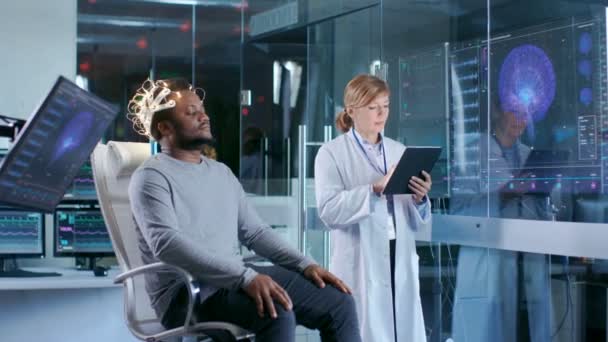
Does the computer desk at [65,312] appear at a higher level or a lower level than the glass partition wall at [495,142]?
lower

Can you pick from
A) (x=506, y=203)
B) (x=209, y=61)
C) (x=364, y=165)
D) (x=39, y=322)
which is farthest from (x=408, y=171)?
(x=209, y=61)

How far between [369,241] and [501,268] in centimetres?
61

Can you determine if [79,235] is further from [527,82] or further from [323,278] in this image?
[527,82]

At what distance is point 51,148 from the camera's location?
2154mm

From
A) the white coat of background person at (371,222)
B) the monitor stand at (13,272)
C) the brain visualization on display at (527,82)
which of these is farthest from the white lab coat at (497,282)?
the monitor stand at (13,272)

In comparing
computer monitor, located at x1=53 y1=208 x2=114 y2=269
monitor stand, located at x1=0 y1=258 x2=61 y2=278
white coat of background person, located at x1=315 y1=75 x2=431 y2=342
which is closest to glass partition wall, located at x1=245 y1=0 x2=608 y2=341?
white coat of background person, located at x1=315 y1=75 x2=431 y2=342

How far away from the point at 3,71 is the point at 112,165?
2704 millimetres

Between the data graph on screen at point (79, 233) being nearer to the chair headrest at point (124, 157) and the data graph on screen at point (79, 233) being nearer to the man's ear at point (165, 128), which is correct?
the chair headrest at point (124, 157)

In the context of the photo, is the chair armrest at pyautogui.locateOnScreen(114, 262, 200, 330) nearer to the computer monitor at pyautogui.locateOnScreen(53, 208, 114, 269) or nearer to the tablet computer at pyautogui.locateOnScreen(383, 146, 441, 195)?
the tablet computer at pyautogui.locateOnScreen(383, 146, 441, 195)

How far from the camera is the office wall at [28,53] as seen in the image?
18.3 feet

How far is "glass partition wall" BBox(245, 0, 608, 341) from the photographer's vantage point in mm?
3213

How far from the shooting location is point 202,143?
2887mm

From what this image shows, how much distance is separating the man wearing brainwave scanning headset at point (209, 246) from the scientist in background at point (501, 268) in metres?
1.12

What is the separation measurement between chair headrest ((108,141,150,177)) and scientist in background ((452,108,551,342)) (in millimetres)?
1396
